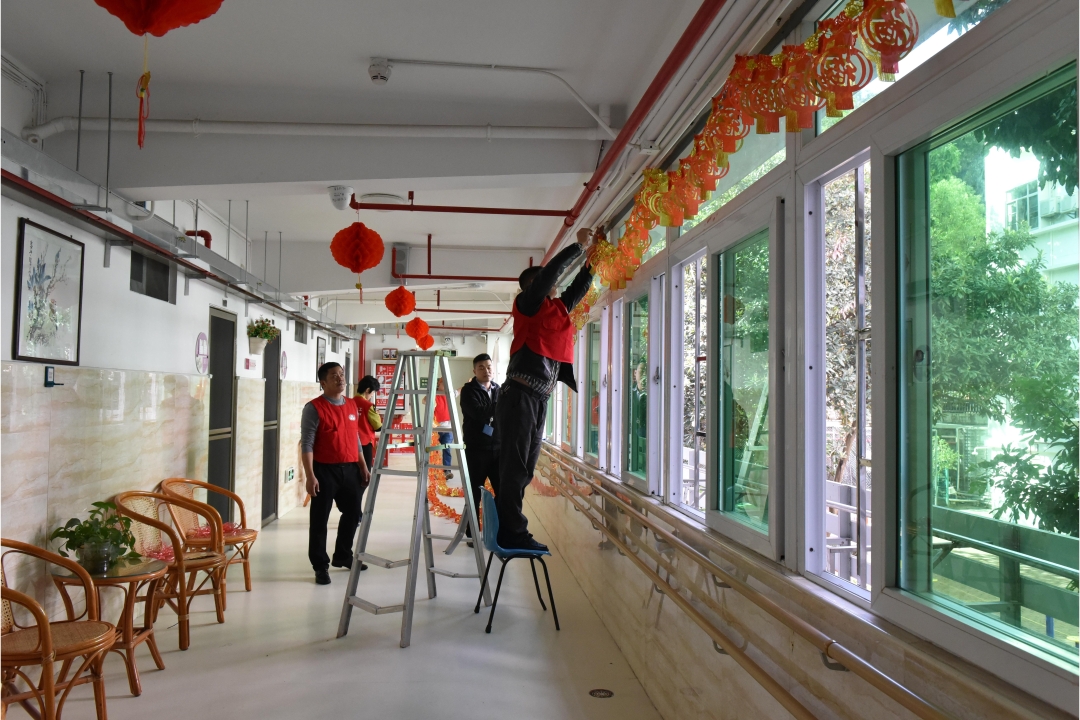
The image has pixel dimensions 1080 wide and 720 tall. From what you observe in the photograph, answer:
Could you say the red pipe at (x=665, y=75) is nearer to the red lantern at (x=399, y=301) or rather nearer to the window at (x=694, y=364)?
the window at (x=694, y=364)

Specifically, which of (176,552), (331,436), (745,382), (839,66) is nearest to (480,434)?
(331,436)

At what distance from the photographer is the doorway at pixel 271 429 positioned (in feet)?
28.2

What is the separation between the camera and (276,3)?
3428 millimetres

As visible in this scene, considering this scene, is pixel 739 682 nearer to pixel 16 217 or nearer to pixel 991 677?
pixel 991 677

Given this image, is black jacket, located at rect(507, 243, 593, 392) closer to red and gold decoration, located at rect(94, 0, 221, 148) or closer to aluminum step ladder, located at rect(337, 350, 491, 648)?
aluminum step ladder, located at rect(337, 350, 491, 648)

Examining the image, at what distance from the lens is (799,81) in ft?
6.31

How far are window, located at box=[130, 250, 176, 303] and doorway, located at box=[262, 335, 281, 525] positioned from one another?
296 cm

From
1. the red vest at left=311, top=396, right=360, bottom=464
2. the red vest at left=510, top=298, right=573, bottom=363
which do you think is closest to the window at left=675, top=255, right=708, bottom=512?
the red vest at left=510, top=298, right=573, bottom=363

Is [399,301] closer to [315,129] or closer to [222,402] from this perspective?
[222,402]

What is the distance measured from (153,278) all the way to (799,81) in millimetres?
4820

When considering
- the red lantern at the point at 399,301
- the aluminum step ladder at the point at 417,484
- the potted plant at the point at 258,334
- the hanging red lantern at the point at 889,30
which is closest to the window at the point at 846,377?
the hanging red lantern at the point at 889,30

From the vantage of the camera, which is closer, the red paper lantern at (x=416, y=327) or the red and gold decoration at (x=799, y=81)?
the red and gold decoration at (x=799, y=81)

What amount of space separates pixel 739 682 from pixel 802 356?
43.7 inches

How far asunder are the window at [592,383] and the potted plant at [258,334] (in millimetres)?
3286
